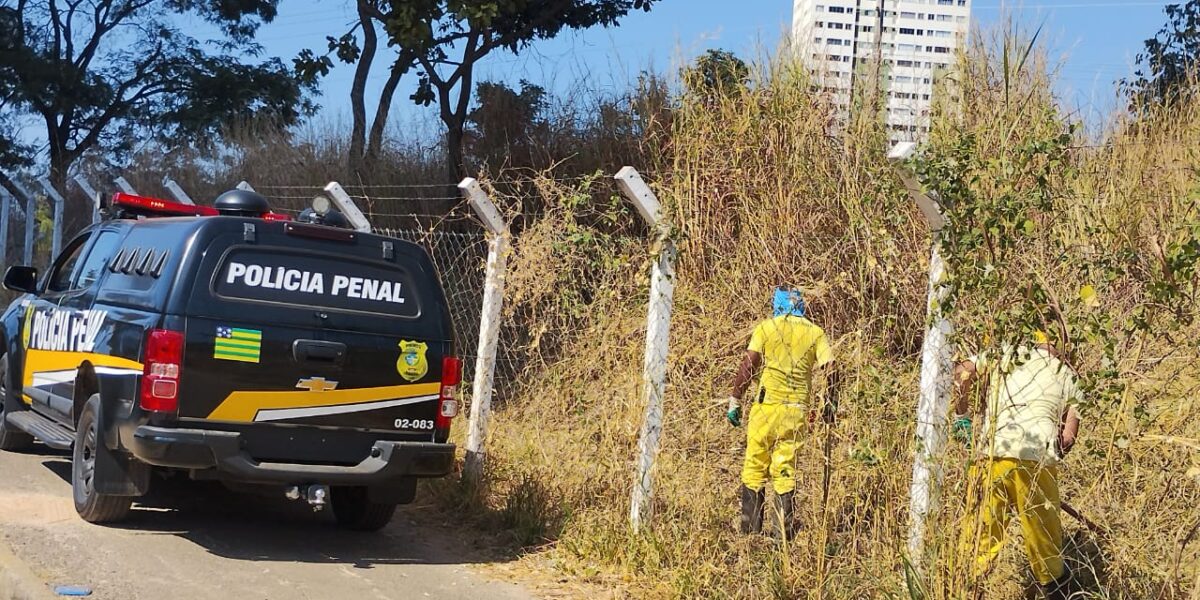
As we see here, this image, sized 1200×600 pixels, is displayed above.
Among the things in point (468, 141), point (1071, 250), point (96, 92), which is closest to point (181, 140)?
point (96, 92)

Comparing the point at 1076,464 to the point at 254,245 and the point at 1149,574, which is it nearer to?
the point at 1149,574

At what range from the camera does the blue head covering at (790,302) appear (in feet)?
24.2

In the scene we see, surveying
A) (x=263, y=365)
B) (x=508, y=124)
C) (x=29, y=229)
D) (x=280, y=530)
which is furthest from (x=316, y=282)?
(x=29, y=229)

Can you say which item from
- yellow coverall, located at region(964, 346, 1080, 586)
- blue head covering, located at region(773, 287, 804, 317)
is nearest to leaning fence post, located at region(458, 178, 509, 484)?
blue head covering, located at region(773, 287, 804, 317)

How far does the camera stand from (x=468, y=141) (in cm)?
1380

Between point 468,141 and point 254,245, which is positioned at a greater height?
point 468,141

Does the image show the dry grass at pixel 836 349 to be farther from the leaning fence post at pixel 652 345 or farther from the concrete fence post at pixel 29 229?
the concrete fence post at pixel 29 229

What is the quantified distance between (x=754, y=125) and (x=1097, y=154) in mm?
2390

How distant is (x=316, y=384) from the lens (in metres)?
7.00

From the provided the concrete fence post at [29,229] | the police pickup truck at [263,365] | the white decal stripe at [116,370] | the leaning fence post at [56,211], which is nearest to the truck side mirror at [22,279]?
the police pickup truck at [263,365]

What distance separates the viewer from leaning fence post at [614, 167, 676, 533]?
7066 millimetres

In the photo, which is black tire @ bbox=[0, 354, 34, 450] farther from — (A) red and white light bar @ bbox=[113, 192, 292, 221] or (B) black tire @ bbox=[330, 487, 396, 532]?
(B) black tire @ bbox=[330, 487, 396, 532]

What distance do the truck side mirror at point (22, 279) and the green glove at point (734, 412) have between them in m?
5.23

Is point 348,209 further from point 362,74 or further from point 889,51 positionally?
point 362,74
